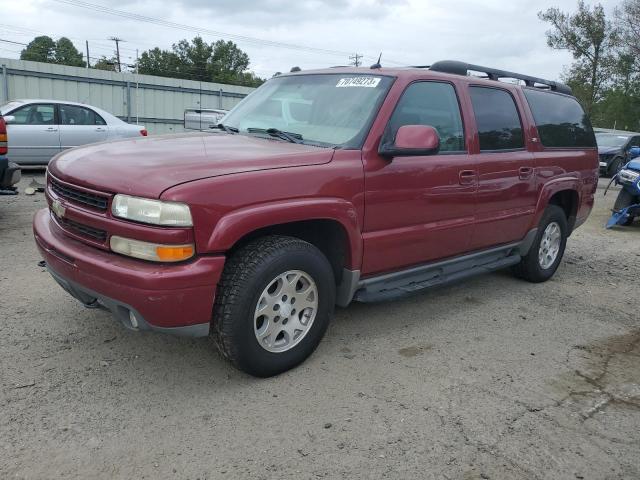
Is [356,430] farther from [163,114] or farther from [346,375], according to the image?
[163,114]

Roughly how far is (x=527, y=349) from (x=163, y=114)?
63.6 feet

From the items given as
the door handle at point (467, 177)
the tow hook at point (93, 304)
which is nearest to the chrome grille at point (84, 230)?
the tow hook at point (93, 304)

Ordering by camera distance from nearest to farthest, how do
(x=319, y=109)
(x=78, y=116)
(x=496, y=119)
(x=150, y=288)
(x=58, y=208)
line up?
1. (x=150, y=288)
2. (x=58, y=208)
3. (x=319, y=109)
4. (x=496, y=119)
5. (x=78, y=116)

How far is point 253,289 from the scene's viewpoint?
2.99 m

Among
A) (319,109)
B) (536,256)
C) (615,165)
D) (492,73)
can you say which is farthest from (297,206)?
(615,165)

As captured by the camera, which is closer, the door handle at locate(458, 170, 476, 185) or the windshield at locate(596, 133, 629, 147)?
the door handle at locate(458, 170, 476, 185)

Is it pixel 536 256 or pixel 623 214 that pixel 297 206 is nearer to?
pixel 536 256

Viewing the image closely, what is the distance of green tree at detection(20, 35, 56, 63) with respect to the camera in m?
58.7

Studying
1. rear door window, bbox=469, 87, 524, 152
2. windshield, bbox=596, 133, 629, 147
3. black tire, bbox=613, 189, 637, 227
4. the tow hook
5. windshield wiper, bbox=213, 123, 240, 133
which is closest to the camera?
the tow hook

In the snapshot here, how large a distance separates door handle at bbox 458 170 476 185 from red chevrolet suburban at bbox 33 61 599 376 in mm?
15

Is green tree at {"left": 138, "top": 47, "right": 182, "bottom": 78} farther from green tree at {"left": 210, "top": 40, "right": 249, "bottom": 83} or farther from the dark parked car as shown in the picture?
the dark parked car

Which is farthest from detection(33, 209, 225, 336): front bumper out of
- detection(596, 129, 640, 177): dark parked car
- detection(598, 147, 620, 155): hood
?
detection(598, 147, 620, 155): hood

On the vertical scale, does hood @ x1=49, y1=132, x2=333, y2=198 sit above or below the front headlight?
above

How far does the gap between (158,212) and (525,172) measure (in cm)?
339
